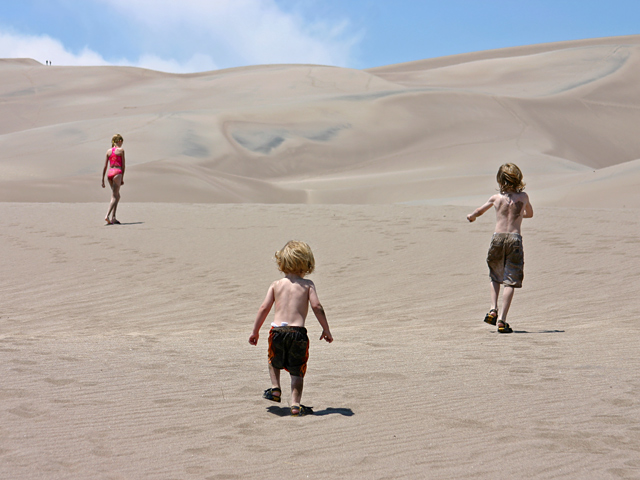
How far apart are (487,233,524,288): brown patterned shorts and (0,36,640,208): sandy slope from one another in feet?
46.6

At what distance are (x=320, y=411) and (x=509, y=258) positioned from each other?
3.40 meters

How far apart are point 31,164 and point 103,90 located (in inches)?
1510

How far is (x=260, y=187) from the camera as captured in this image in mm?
27750

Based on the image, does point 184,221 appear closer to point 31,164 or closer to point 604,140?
point 31,164

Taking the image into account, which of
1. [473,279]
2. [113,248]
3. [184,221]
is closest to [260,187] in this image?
[184,221]

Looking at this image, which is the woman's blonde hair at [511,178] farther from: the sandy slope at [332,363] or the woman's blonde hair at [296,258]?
the woman's blonde hair at [296,258]

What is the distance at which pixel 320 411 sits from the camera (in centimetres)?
442

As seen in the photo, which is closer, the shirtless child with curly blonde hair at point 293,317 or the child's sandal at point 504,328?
the shirtless child with curly blonde hair at point 293,317

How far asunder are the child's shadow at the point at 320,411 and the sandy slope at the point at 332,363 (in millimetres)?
24

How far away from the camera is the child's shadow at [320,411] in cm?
435

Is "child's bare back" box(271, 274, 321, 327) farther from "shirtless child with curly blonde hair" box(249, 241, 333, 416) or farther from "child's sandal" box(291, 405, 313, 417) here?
"child's sandal" box(291, 405, 313, 417)

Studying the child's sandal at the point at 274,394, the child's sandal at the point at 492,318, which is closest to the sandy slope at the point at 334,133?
the child's sandal at the point at 492,318

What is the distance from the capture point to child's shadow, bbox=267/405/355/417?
4348 millimetres

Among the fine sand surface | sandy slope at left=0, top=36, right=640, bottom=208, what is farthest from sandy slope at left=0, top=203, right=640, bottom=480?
sandy slope at left=0, top=36, right=640, bottom=208
